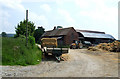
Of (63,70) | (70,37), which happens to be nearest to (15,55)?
(63,70)

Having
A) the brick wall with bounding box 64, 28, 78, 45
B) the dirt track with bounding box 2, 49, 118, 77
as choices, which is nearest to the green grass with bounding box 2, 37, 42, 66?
the dirt track with bounding box 2, 49, 118, 77

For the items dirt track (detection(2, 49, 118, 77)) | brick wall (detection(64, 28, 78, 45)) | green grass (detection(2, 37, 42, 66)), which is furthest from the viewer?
brick wall (detection(64, 28, 78, 45))

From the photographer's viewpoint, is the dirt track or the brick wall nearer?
the dirt track

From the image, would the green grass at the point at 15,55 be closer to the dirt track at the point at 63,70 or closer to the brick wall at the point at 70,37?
the dirt track at the point at 63,70

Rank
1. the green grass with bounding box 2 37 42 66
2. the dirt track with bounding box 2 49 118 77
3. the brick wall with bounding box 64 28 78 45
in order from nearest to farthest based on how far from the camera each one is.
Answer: the dirt track with bounding box 2 49 118 77 < the green grass with bounding box 2 37 42 66 < the brick wall with bounding box 64 28 78 45

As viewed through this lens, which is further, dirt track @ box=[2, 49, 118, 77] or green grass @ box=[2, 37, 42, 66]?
green grass @ box=[2, 37, 42, 66]

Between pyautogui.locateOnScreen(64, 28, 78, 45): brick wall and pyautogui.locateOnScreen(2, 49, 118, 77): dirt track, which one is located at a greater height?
pyautogui.locateOnScreen(64, 28, 78, 45): brick wall

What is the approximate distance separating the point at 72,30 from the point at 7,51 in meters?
34.9

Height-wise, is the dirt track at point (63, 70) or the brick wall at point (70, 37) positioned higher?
the brick wall at point (70, 37)

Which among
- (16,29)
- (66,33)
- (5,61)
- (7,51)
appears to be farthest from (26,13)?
(16,29)

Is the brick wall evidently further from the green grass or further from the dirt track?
the dirt track

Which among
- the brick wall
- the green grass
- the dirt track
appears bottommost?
the dirt track

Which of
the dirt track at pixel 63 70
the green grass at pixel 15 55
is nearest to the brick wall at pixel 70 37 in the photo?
the green grass at pixel 15 55

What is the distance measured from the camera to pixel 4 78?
26.5 ft
